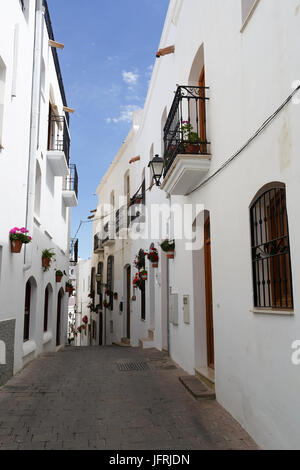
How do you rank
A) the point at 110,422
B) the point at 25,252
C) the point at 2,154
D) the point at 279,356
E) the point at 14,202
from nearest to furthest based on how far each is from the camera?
the point at 279,356, the point at 110,422, the point at 2,154, the point at 14,202, the point at 25,252

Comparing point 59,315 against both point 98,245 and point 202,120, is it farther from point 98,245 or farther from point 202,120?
point 202,120

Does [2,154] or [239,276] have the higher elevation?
[2,154]

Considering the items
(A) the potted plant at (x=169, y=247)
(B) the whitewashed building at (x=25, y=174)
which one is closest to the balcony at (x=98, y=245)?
(B) the whitewashed building at (x=25, y=174)

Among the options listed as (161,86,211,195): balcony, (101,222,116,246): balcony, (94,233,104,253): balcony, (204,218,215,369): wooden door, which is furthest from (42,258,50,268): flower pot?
(94,233,104,253): balcony

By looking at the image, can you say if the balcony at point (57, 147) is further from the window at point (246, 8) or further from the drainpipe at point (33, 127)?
the window at point (246, 8)

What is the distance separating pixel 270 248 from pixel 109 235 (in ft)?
53.4

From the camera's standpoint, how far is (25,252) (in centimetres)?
814

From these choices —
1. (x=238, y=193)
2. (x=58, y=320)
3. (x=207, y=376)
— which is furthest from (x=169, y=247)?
(x=58, y=320)

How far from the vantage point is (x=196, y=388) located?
6270 millimetres

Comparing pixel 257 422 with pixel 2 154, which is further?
pixel 2 154

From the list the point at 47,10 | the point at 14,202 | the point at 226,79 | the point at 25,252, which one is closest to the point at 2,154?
the point at 14,202

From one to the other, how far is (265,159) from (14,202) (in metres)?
4.86

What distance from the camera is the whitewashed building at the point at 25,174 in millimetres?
6840
